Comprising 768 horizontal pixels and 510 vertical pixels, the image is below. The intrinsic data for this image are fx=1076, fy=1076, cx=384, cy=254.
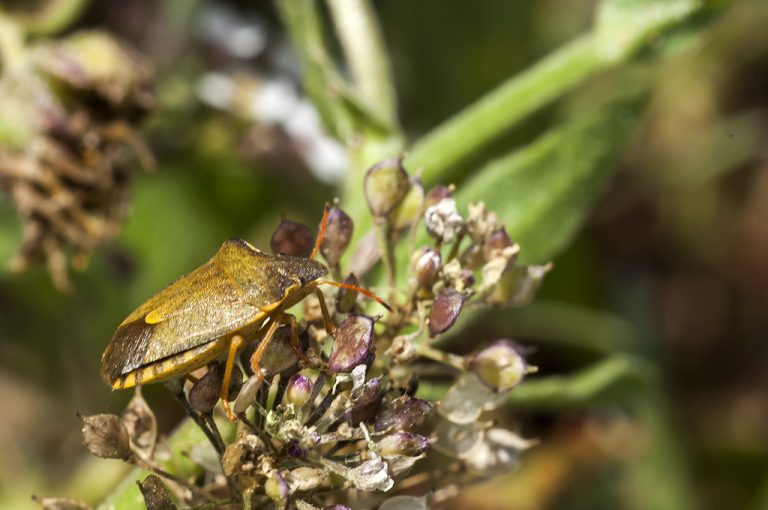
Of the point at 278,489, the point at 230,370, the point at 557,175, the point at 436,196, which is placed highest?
the point at 557,175

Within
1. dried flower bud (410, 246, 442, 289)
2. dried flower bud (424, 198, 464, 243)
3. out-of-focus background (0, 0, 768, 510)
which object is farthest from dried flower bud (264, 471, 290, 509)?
out-of-focus background (0, 0, 768, 510)

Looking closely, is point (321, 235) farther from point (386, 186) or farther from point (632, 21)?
point (632, 21)

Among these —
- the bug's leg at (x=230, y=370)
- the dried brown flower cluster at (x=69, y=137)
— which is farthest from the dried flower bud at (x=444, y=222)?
the dried brown flower cluster at (x=69, y=137)

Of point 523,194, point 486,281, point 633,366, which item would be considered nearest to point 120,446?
point 486,281

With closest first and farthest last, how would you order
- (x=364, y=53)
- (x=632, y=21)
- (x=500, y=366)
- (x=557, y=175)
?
(x=500, y=366)
(x=557, y=175)
(x=632, y=21)
(x=364, y=53)

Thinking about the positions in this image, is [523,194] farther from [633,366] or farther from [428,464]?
[428,464]

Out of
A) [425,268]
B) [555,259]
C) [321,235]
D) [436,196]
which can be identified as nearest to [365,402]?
[425,268]

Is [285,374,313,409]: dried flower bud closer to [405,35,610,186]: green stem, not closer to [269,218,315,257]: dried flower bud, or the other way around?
[269,218,315,257]: dried flower bud
